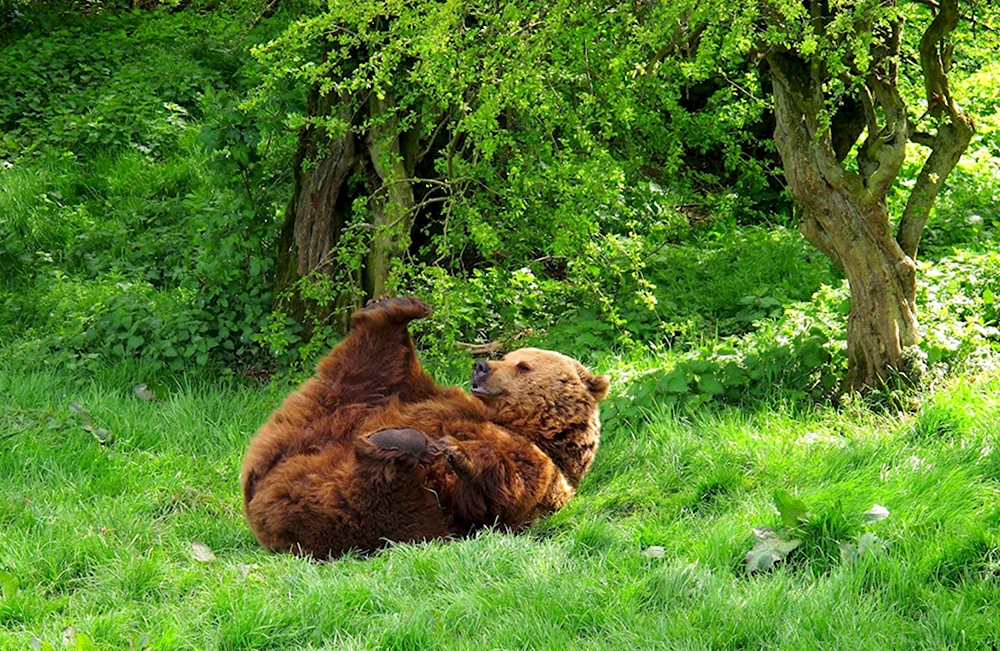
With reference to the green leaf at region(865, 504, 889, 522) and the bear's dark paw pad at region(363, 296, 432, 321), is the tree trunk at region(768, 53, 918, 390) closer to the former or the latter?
the green leaf at region(865, 504, 889, 522)

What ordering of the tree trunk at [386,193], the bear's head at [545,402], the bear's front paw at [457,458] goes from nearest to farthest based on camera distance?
the bear's front paw at [457,458] < the bear's head at [545,402] < the tree trunk at [386,193]

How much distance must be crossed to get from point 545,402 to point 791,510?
4.50 ft

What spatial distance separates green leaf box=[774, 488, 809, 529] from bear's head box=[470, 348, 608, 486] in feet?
4.02

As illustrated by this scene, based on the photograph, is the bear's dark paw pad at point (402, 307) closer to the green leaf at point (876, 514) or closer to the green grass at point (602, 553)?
the green grass at point (602, 553)

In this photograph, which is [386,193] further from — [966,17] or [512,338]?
[966,17]

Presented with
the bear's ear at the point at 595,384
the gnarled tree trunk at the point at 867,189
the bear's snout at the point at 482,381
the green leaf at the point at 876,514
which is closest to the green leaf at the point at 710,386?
the gnarled tree trunk at the point at 867,189

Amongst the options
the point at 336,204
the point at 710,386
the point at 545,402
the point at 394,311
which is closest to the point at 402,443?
the point at 545,402

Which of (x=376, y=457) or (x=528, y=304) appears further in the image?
(x=528, y=304)

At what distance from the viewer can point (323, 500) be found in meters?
5.06

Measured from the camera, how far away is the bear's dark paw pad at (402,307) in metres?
5.87

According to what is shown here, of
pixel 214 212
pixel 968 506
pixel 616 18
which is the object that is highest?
pixel 616 18

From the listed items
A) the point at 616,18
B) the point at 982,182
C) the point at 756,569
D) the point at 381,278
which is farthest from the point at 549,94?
the point at 982,182

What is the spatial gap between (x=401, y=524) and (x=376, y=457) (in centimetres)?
33

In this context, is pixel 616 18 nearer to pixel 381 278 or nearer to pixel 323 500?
pixel 381 278
